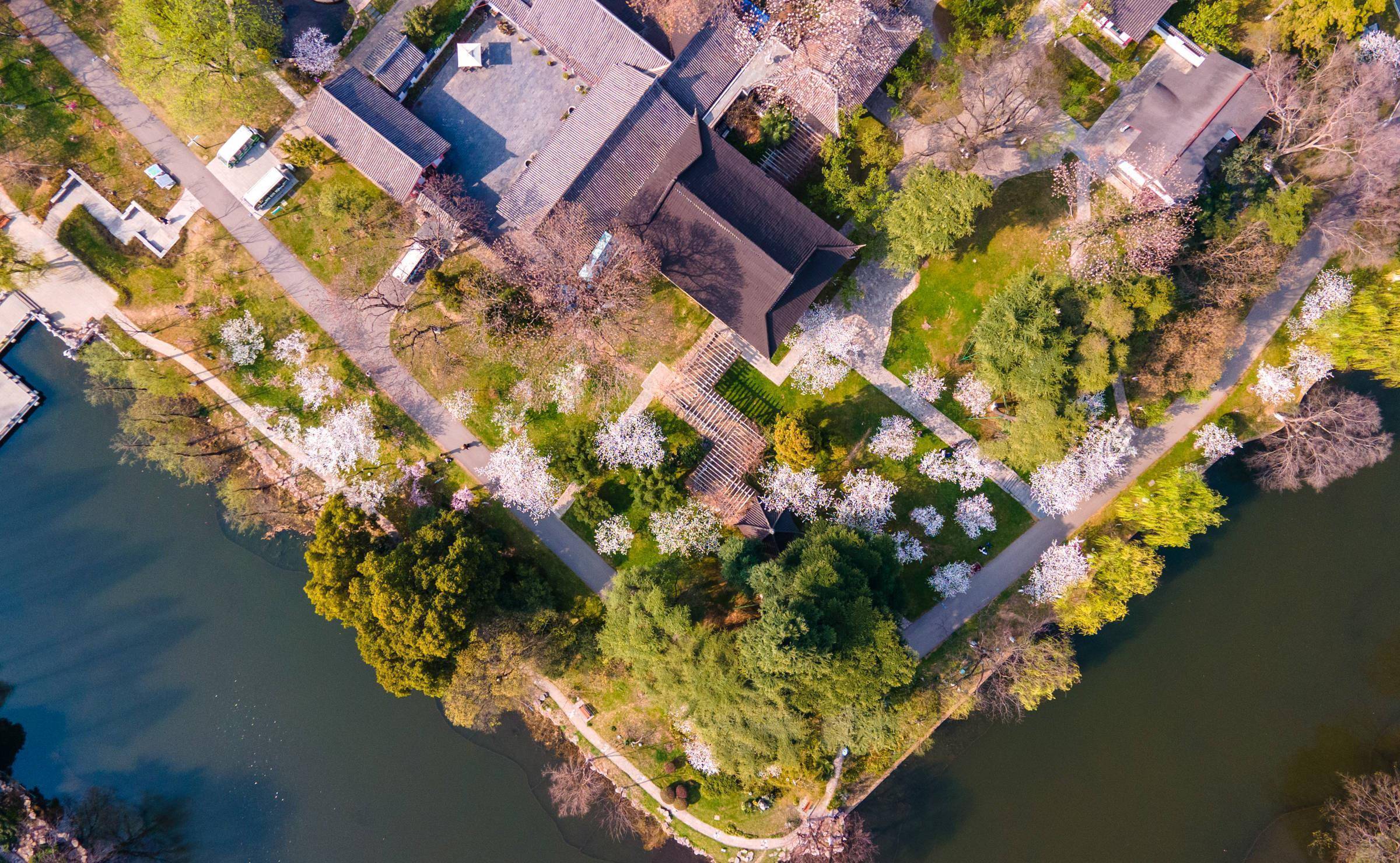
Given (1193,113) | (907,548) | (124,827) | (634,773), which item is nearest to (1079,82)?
(1193,113)

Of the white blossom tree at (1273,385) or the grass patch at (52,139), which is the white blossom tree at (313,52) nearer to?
the grass patch at (52,139)

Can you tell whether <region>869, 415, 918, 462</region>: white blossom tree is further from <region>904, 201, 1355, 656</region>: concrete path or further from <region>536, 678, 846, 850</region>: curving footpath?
<region>536, 678, 846, 850</region>: curving footpath

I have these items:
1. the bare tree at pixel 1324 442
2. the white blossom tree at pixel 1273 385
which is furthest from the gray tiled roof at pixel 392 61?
the bare tree at pixel 1324 442

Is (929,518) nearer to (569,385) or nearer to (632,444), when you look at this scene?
(632,444)

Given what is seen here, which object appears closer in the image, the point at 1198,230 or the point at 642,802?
the point at 1198,230

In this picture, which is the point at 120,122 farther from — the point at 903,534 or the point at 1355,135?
the point at 1355,135

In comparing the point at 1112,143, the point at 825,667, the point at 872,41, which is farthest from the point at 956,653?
the point at 872,41

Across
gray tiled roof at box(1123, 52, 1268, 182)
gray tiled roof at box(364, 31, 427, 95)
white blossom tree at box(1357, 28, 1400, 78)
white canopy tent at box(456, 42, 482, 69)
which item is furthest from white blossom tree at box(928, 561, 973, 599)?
gray tiled roof at box(364, 31, 427, 95)

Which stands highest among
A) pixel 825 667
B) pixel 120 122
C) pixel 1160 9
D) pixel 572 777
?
pixel 1160 9
